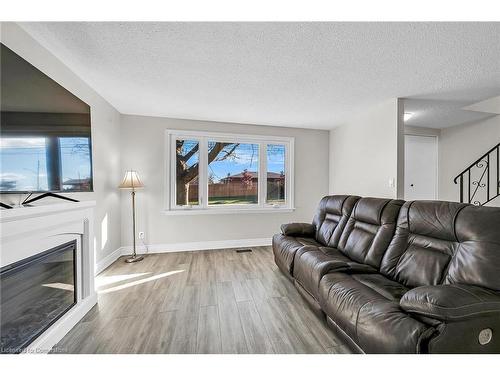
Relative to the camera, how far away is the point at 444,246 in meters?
1.50

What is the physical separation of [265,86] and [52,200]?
7.60ft

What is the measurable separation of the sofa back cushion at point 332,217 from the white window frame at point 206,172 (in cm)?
120

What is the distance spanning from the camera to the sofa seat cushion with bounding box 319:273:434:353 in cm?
100

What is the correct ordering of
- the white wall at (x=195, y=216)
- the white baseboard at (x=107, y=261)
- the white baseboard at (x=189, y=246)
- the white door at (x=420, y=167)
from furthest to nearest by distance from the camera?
the white door at (x=420, y=167)
the white wall at (x=195, y=216)
the white baseboard at (x=189, y=246)
the white baseboard at (x=107, y=261)

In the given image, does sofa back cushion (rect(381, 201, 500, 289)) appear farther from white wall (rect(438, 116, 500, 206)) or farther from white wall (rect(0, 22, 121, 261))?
white wall (rect(438, 116, 500, 206))

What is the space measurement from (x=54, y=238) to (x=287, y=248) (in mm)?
2053

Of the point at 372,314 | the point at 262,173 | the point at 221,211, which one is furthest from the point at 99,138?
the point at 372,314

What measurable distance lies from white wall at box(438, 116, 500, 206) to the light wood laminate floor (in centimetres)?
392

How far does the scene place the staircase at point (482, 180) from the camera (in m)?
3.48

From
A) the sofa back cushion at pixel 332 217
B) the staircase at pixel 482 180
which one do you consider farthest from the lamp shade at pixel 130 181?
the staircase at pixel 482 180

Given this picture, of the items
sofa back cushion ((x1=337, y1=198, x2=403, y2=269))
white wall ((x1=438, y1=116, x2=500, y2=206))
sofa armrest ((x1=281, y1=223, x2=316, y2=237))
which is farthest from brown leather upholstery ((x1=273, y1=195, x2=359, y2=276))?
white wall ((x1=438, y1=116, x2=500, y2=206))

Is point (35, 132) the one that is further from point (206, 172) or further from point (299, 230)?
point (299, 230)

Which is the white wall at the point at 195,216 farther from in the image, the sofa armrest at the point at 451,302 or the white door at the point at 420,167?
the sofa armrest at the point at 451,302
